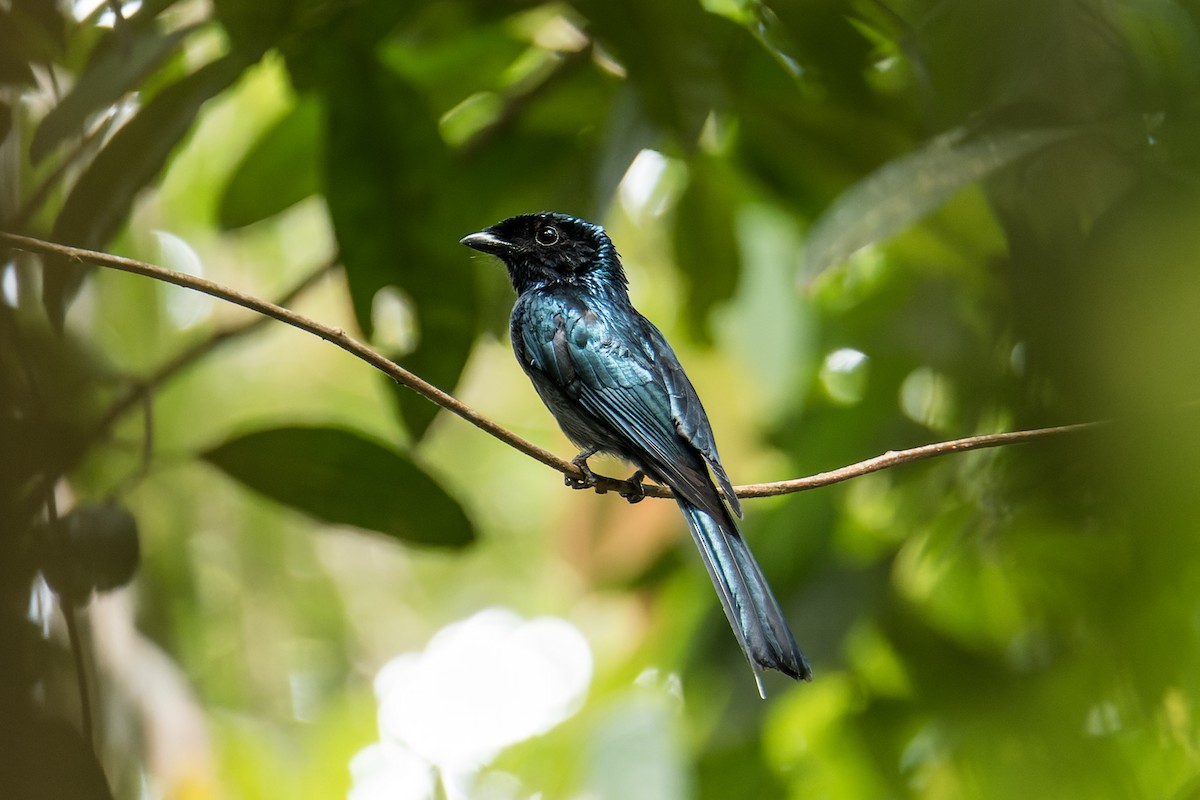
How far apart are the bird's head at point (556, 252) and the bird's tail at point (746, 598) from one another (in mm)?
1167

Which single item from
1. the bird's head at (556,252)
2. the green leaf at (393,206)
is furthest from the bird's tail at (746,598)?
the bird's head at (556,252)

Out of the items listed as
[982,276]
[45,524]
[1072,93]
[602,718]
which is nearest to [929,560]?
[982,276]

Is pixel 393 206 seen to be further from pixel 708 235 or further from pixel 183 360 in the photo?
pixel 708 235

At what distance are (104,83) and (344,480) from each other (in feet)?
3.44

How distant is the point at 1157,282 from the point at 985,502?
92 centimetres

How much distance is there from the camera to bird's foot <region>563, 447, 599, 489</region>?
275 centimetres

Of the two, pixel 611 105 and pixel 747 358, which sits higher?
pixel 611 105

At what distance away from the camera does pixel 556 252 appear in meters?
3.79

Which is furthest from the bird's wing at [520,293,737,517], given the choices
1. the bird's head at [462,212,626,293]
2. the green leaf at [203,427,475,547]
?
the green leaf at [203,427,475,547]

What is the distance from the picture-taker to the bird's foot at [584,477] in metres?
2.75

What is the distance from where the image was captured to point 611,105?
11.2 feet

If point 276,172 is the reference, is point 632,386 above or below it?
below

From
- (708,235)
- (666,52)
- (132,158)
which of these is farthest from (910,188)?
(132,158)

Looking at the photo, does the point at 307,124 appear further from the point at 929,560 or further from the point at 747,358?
the point at 929,560
